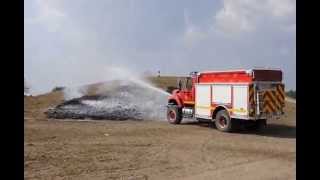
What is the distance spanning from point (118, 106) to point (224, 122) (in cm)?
1031

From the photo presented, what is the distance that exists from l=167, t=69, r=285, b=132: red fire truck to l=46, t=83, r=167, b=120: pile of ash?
19.7ft

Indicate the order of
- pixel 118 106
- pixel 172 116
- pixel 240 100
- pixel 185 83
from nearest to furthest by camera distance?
pixel 240 100, pixel 185 83, pixel 172 116, pixel 118 106

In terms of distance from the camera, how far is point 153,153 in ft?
46.0

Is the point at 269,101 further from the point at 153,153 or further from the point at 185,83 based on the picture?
the point at 153,153

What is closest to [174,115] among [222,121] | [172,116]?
[172,116]

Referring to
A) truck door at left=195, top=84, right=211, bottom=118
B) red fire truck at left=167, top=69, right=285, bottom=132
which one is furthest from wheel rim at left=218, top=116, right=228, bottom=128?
truck door at left=195, top=84, right=211, bottom=118

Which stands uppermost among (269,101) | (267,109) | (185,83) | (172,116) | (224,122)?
(185,83)

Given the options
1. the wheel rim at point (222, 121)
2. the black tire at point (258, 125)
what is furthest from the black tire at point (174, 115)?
the black tire at point (258, 125)

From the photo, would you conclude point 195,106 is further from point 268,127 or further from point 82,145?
point 82,145

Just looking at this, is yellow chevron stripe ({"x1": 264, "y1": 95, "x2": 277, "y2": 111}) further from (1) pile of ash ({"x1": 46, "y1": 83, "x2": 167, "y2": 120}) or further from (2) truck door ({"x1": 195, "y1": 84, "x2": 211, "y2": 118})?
(1) pile of ash ({"x1": 46, "y1": 83, "x2": 167, "y2": 120})

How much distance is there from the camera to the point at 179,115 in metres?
23.4

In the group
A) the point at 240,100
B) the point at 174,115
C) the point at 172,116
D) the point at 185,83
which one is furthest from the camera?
the point at 172,116

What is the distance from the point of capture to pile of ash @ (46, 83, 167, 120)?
88.4 ft
